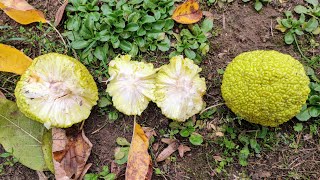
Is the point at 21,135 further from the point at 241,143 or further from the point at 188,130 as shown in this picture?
the point at 241,143

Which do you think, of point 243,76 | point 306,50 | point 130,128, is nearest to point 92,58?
point 130,128

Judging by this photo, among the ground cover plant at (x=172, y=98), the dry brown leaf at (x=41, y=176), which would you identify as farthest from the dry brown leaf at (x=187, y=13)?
the dry brown leaf at (x=41, y=176)

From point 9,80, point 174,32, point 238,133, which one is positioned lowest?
point 238,133

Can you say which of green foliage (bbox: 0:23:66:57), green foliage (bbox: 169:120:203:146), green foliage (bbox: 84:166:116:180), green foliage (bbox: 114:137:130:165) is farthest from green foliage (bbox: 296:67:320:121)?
green foliage (bbox: 0:23:66:57)

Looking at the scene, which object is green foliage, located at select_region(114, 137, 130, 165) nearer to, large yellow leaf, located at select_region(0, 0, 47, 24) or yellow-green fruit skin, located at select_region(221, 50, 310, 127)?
yellow-green fruit skin, located at select_region(221, 50, 310, 127)

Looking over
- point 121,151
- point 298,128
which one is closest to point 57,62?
point 121,151

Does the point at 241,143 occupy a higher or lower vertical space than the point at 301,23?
lower

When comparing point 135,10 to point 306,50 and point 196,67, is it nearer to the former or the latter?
point 196,67
